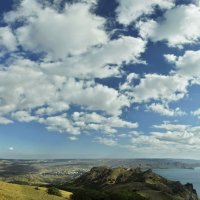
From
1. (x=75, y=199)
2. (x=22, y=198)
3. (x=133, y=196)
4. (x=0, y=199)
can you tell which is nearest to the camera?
(x=0, y=199)

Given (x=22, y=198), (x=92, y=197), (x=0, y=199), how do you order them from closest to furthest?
(x=0, y=199) → (x=22, y=198) → (x=92, y=197)

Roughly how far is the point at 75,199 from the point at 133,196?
50.4 metres

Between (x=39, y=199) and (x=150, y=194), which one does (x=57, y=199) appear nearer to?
(x=39, y=199)

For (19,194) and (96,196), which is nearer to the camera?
(19,194)

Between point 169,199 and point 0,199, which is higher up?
point 0,199

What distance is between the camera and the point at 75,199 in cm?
10350

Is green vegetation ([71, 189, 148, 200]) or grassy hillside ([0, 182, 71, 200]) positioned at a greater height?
grassy hillside ([0, 182, 71, 200])

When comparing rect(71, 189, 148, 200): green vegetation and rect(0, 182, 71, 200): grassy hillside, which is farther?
rect(71, 189, 148, 200): green vegetation

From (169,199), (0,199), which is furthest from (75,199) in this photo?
(169,199)

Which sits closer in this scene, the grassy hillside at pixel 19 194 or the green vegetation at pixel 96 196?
the grassy hillside at pixel 19 194

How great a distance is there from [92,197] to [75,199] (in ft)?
42.5

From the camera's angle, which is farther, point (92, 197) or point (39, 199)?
point (92, 197)

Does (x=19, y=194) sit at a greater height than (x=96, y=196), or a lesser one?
greater

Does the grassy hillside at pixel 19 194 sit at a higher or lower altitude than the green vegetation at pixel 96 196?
higher
